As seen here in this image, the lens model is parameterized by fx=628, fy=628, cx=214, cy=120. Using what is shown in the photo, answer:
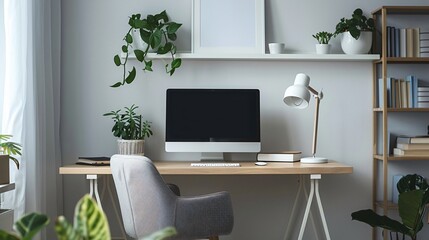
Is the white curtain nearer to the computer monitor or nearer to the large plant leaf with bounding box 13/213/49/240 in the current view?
the computer monitor

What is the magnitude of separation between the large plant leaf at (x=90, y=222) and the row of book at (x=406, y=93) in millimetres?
3384

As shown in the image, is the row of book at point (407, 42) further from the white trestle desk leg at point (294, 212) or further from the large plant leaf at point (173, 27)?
the large plant leaf at point (173, 27)

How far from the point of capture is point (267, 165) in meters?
3.73

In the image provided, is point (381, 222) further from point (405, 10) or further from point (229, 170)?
point (405, 10)

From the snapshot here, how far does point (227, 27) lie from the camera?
161 inches

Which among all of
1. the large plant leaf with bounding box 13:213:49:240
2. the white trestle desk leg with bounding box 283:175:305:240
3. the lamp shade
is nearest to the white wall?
the white trestle desk leg with bounding box 283:175:305:240

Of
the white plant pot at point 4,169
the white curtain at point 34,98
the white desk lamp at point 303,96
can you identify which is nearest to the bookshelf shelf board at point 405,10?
the white desk lamp at point 303,96

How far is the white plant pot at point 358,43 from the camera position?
4.05m

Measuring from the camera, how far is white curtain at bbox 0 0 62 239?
11.2ft

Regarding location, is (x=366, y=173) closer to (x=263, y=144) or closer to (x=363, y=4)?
(x=263, y=144)

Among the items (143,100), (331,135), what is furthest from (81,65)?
(331,135)

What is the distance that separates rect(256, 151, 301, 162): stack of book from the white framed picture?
678 mm

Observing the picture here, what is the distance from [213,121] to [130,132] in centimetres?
53

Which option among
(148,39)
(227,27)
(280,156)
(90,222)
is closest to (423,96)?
(280,156)
